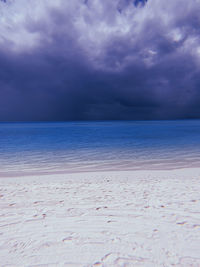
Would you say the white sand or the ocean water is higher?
the white sand

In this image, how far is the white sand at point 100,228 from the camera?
3.23 m

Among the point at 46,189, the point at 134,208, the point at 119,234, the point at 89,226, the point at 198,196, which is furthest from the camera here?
the point at 46,189

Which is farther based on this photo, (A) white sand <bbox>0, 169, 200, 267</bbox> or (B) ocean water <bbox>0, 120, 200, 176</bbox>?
(B) ocean water <bbox>0, 120, 200, 176</bbox>

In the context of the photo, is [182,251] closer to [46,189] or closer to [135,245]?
[135,245]

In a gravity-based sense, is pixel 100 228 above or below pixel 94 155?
above

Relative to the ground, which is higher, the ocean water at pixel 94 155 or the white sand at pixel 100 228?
the white sand at pixel 100 228

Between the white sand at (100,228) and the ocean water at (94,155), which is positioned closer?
the white sand at (100,228)

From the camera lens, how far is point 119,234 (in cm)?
403

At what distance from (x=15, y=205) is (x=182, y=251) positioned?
5441 mm

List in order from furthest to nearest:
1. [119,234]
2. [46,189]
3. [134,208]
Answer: [46,189]
[134,208]
[119,234]

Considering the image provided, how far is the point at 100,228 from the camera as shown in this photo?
427cm

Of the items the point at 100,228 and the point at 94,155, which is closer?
the point at 100,228

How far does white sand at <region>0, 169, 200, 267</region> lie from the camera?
3232 mm

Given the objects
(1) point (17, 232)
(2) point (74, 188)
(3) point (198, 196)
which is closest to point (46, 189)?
(2) point (74, 188)
